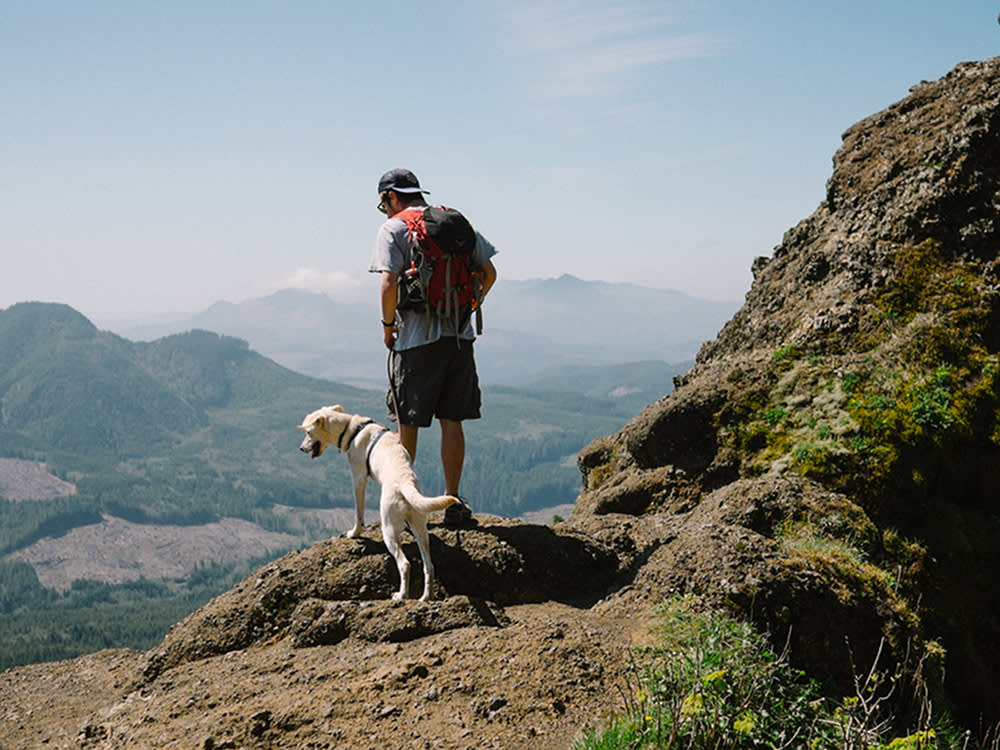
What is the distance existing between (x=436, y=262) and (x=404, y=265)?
36 cm

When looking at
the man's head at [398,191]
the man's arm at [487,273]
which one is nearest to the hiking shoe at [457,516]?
the man's arm at [487,273]

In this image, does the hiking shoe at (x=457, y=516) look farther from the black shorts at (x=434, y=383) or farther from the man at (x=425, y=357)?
the black shorts at (x=434, y=383)

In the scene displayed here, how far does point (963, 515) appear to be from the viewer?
353 inches

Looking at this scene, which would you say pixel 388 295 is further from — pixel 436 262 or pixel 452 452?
pixel 452 452

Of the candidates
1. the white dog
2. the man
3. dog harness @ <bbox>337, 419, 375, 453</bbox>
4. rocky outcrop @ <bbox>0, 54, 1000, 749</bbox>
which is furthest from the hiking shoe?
dog harness @ <bbox>337, 419, 375, 453</bbox>

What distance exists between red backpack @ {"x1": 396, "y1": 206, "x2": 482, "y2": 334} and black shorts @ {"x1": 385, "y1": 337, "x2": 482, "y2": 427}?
1.10 feet

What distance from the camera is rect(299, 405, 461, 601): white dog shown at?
23.8ft

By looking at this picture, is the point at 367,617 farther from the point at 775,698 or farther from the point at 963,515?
the point at 963,515

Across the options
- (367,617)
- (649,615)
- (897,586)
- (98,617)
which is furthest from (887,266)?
(98,617)

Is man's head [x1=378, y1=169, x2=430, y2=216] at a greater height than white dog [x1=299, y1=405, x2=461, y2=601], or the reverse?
man's head [x1=378, y1=169, x2=430, y2=216]

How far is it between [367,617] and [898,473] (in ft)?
20.5

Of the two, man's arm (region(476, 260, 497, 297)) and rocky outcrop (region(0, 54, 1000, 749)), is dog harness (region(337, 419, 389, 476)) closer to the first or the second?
rocky outcrop (region(0, 54, 1000, 749))

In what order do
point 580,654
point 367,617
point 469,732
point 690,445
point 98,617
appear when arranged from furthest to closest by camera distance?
point 98,617 → point 690,445 → point 367,617 → point 580,654 → point 469,732

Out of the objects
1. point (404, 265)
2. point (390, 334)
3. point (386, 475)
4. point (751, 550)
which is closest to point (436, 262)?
point (404, 265)
